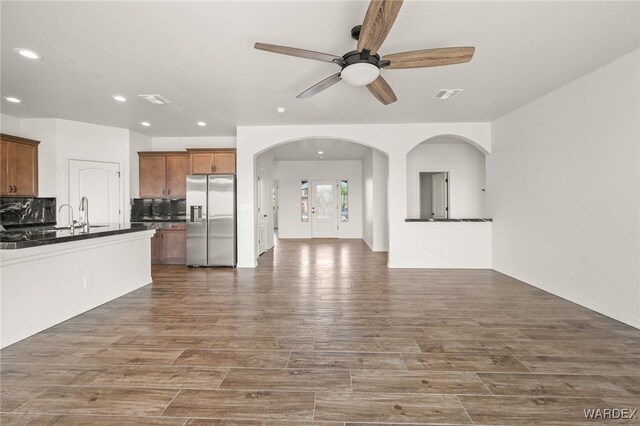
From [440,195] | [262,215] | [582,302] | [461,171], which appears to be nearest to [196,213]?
[262,215]

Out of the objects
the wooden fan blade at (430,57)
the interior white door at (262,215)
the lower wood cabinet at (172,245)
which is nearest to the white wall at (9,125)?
the lower wood cabinet at (172,245)

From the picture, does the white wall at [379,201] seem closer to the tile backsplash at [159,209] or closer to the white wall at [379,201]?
the white wall at [379,201]

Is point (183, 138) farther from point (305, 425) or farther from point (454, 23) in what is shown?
point (305, 425)

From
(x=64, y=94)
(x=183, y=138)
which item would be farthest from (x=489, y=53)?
(x=183, y=138)

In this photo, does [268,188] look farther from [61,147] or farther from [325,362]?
[325,362]

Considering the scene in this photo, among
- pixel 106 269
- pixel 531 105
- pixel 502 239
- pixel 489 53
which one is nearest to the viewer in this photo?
pixel 489 53

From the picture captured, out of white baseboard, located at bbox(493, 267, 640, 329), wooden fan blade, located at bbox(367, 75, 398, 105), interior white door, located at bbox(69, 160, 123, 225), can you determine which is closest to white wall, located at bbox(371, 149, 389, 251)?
white baseboard, located at bbox(493, 267, 640, 329)

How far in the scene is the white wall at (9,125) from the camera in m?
4.84

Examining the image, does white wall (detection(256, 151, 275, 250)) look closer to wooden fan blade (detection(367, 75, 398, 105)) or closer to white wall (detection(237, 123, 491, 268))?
white wall (detection(237, 123, 491, 268))

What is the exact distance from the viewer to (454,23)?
2.42 m

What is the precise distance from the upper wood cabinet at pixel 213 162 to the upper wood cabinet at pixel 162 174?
54cm

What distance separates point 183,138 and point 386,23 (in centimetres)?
592

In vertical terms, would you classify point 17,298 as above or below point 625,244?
below

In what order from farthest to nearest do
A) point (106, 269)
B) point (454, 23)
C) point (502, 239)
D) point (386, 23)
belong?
point (502, 239)
point (106, 269)
point (454, 23)
point (386, 23)
